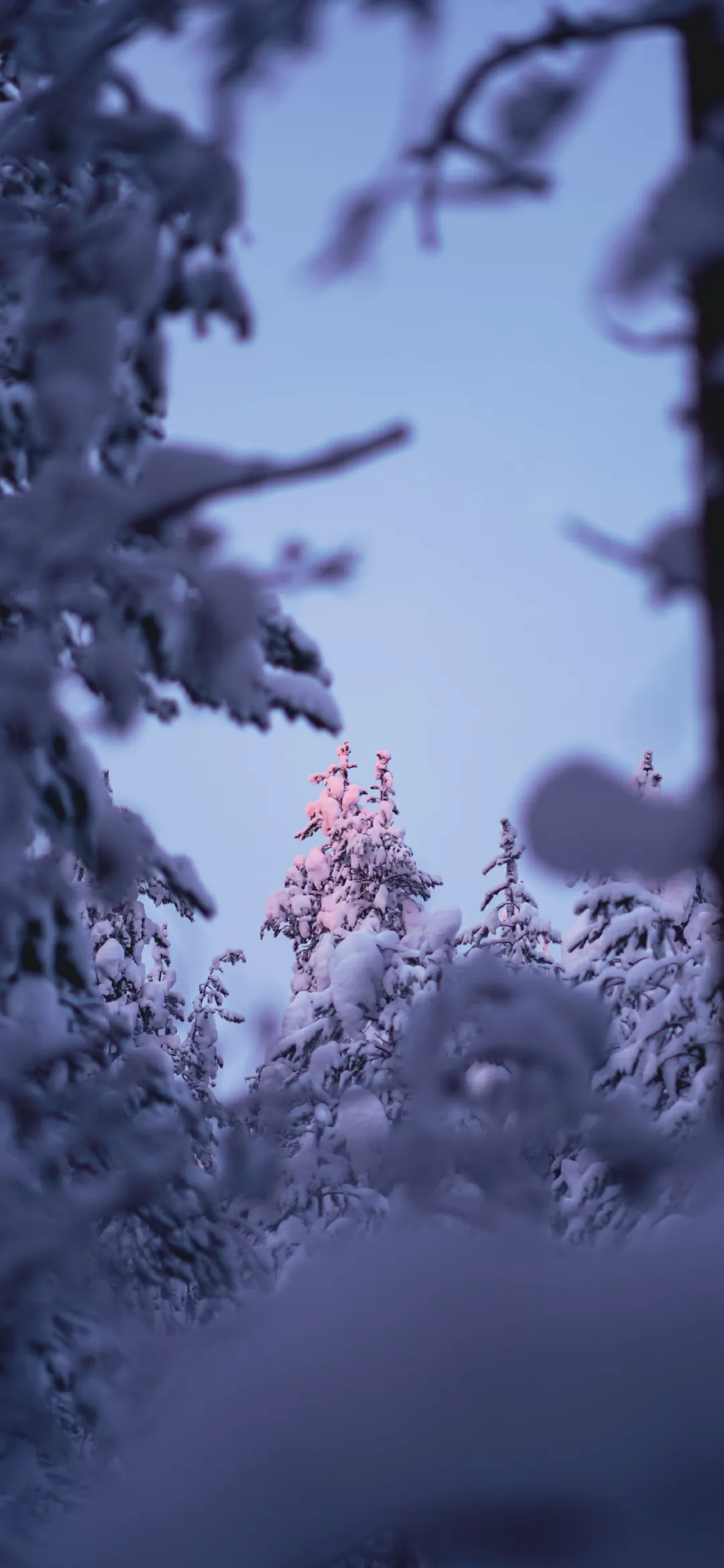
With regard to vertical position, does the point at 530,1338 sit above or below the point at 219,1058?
below

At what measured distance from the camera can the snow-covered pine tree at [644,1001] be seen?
1075cm

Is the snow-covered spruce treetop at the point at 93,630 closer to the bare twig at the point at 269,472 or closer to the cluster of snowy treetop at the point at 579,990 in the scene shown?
the bare twig at the point at 269,472

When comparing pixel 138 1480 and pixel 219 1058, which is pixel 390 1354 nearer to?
pixel 138 1480

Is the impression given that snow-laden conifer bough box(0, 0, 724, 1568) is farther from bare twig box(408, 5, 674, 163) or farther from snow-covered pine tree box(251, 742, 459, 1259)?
snow-covered pine tree box(251, 742, 459, 1259)

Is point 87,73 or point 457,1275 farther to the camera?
point 87,73

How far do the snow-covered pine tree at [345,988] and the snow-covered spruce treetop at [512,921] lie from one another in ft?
5.13

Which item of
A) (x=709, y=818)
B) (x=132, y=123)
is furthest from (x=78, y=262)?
(x=709, y=818)

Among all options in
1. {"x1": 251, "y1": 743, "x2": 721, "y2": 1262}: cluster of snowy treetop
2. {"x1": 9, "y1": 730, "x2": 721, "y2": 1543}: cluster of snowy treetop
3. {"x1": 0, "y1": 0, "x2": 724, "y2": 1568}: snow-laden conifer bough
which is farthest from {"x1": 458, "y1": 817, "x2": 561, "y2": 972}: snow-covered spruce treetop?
{"x1": 0, "y1": 0, "x2": 724, "y2": 1568}: snow-laden conifer bough

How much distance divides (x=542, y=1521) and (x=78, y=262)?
345 centimetres

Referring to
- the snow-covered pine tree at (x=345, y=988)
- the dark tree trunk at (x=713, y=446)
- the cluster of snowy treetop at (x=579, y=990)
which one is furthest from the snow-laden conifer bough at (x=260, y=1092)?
the cluster of snowy treetop at (x=579, y=990)

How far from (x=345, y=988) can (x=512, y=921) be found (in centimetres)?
884

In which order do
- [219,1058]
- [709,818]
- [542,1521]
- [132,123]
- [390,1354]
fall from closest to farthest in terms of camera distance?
[542,1521]
[390,1354]
[709,818]
[132,123]
[219,1058]

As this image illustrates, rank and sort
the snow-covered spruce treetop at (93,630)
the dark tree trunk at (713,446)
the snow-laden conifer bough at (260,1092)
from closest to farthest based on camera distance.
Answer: the snow-laden conifer bough at (260,1092) < the dark tree trunk at (713,446) < the snow-covered spruce treetop at (93,630)

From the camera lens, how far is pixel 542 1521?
4.82 feet
